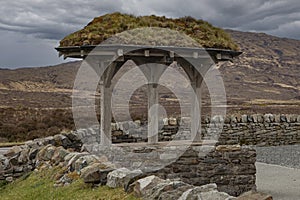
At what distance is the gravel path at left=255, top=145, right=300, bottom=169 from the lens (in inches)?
653

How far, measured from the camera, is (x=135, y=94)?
346 feet

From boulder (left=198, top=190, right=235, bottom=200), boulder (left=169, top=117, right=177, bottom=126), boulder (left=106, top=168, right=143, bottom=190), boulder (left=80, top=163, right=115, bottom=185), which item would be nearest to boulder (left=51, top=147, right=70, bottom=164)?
boulder (left=80, top=163, right=115, bottom=185)

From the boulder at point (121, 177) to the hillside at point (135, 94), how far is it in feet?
55.9

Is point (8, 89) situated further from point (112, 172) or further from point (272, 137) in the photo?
point (112, 172)

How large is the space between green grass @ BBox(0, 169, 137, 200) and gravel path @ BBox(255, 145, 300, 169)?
9556mm

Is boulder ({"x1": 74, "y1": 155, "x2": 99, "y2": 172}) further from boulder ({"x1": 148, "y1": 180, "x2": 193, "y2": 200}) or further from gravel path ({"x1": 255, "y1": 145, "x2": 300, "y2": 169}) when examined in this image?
gravel path ({"x1": 255, "y1": 145, "x2": 300, "y2": 169})

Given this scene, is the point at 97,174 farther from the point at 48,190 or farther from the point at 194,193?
Result: the point at 194,193

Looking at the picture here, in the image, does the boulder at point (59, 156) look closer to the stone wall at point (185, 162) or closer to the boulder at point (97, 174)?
the stone wall at point (185, 162)

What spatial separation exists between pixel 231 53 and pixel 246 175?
10.6 feet

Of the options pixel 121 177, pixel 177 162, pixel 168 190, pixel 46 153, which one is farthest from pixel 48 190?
pixel 177 162

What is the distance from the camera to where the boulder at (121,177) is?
6645 mm

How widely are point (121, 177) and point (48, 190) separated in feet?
7.01

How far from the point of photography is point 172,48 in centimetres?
1102

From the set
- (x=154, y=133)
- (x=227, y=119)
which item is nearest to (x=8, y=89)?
(x=227, y=119)
